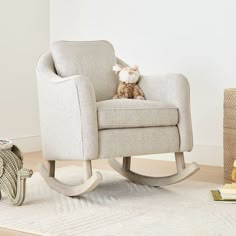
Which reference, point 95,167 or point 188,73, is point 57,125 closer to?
point 95,167

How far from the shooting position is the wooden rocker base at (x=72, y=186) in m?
2.43

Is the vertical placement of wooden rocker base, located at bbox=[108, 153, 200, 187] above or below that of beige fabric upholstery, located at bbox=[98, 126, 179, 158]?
below

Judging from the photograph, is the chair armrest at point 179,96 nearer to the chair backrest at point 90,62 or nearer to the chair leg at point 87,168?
the chair backrest at point 90,62

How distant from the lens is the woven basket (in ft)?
10.4

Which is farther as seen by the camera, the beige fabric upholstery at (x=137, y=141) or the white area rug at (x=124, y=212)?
the beige fabric upholstery at (x=137, y=141)

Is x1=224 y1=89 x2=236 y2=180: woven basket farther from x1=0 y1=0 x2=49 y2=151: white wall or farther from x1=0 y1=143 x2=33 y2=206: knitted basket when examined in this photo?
x1=0 y1=0 x2=49 y2=151: white wall

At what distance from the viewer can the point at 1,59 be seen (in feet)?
13.4

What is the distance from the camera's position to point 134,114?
2.59m

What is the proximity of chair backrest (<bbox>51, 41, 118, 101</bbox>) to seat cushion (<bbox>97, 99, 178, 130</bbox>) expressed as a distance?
0.38 m

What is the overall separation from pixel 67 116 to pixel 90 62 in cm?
53

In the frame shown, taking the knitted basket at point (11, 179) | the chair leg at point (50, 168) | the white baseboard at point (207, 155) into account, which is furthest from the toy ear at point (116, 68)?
the white baseboard at point (207, 155)

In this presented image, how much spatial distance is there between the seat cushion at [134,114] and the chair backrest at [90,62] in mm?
376

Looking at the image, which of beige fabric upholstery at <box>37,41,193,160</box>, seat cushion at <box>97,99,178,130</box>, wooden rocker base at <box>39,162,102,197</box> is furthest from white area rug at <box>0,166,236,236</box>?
seat cushion at <box>97,99,178,130</box>

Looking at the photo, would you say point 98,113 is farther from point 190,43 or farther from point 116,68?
point 190,43
